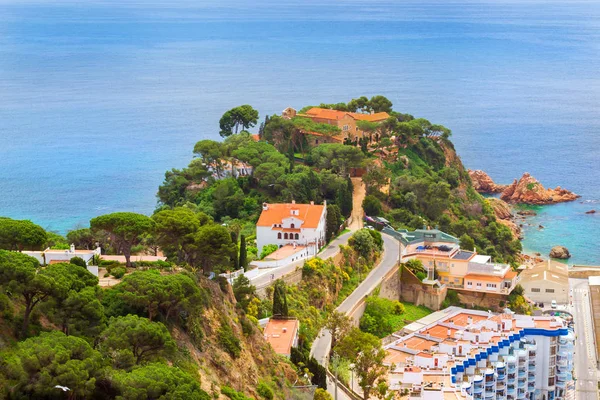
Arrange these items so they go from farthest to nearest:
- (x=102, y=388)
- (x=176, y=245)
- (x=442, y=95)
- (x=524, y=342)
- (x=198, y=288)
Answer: (x=442, y=95) < (x=524, y=342) < (x=176, y=245) < (x=198, y=288) < (x=102, y=388)

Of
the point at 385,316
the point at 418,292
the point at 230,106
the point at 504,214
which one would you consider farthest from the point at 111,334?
the point at 230,106

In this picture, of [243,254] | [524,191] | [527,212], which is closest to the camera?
[243,254]

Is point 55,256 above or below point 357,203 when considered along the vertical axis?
below

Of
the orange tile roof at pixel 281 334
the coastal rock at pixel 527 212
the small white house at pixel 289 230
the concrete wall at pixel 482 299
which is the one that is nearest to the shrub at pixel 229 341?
the orange tile roof at pixel 281 334

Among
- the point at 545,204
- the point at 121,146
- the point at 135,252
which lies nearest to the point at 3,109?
the point at 121,146

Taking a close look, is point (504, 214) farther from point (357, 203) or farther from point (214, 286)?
point (214, 286)

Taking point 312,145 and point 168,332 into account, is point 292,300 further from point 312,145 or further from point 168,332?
point 312,145
